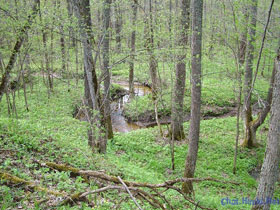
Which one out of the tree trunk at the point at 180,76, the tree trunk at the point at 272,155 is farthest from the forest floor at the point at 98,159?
the tree trunk at the point at 272,155

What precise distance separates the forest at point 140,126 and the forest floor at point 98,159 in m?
0.03

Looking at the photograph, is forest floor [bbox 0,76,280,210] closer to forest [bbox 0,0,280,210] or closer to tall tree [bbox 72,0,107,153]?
forest [bbox 0,0,280,210]

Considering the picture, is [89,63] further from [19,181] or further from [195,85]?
[19,181]

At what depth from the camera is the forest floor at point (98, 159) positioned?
390 cm

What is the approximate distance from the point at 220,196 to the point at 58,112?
34.6 feet

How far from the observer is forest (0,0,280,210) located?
405 centimetres

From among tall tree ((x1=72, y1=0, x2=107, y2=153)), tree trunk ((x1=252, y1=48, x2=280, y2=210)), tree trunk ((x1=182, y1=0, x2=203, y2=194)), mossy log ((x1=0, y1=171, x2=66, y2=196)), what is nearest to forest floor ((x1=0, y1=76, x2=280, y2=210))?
mossy log ((x1=0, y1=171, x2=66, y2=196))

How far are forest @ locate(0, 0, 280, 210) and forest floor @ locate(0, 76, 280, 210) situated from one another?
3 cm

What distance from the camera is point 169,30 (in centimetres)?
877

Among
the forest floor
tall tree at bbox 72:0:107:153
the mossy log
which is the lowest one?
the forest floor

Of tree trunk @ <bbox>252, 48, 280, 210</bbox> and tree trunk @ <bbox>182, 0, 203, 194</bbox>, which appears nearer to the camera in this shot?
tree trunk @ <bbox>252, 48, 280, 210</bbox>

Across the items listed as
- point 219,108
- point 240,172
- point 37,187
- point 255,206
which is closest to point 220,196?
point 240,172

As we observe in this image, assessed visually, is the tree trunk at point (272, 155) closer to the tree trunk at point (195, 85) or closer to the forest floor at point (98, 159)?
the forest floor at point (98, 159)

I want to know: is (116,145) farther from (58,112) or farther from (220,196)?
(58,112)
